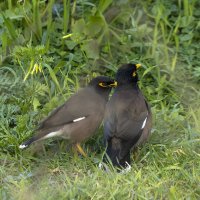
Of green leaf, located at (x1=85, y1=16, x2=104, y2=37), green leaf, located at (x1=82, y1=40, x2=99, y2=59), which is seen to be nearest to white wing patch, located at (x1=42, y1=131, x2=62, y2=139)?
green leaf, located at (x1=82, y1=40, x2=99, y2=59)

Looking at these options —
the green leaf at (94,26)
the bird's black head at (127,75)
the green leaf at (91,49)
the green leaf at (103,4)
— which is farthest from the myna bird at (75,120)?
the green leaf at (103,4)

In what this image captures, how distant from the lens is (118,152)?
6871 millimetres

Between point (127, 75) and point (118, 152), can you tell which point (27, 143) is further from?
point (127, 75)

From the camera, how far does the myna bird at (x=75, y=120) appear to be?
7.07 meters

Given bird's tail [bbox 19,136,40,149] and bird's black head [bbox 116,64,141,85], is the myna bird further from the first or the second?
bird's black head [bbox 116,64,141,85]

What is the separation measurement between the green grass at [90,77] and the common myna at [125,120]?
14 cm

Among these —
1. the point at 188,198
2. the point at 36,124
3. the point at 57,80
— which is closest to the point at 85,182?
the point at 188,198

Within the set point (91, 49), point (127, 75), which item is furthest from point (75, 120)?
point (91, 49)

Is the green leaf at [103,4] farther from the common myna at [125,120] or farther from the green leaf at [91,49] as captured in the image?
the common myna at [125,120]

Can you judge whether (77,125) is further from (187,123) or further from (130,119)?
(187,123)

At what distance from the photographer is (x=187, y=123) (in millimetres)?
7613

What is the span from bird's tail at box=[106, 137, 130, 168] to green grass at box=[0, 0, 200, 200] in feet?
0.31

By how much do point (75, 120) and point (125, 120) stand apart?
1.51ft

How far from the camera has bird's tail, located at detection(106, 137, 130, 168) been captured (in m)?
6.83
